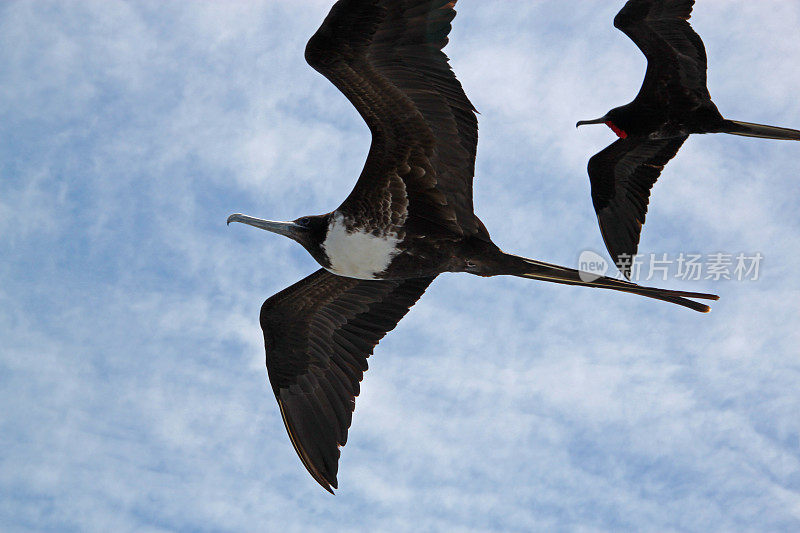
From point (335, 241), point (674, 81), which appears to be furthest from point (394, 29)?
point (674, 81)

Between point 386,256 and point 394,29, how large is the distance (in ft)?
4.64

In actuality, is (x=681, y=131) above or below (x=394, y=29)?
above

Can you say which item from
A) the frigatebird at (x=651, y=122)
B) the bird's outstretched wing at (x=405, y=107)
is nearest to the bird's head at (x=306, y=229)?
the bird's outstretched wing at (x=405, y=107)

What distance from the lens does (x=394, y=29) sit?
5.11 metres

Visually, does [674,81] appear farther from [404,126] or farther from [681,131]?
[404,126]

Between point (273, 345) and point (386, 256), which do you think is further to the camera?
point (273, 345)

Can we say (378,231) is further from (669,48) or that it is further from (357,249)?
(669,48)

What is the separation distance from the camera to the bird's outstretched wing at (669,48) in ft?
24.6

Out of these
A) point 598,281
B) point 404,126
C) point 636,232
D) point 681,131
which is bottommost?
point 598,281

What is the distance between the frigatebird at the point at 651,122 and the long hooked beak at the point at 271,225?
300 cm

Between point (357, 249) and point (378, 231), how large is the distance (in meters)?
0.17

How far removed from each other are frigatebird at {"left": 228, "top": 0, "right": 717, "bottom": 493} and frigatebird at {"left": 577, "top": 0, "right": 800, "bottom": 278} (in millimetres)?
2377

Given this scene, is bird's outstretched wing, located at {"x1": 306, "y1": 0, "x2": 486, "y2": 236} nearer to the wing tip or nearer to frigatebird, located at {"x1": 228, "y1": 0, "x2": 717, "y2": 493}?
frigatebird, located at {"x1": 228, "y1": 0, "x2": 717, "y2": 493}

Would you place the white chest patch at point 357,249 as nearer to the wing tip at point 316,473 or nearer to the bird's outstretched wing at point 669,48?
the wing tip at point 316,473
